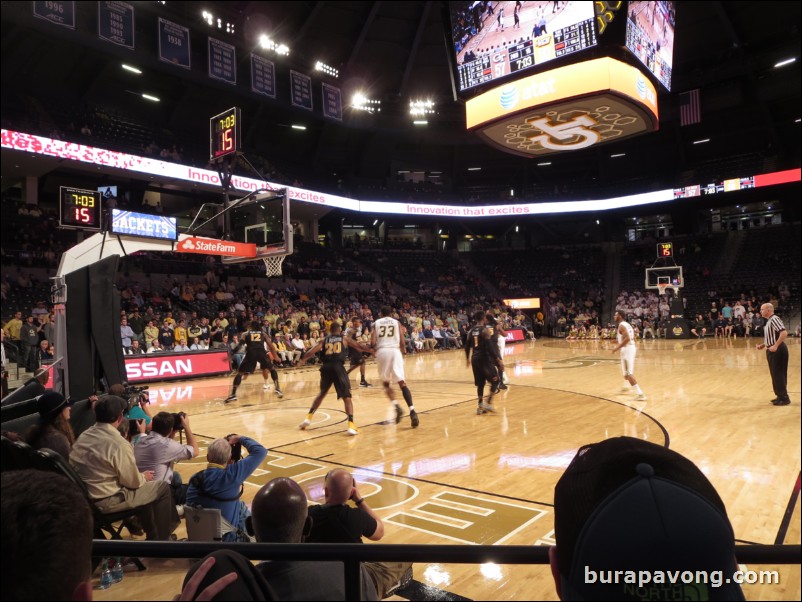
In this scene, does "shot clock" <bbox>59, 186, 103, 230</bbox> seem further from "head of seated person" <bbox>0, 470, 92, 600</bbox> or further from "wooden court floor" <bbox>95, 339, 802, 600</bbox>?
"head of seated person" <bbox>0, 470, 92, 600</bbox>

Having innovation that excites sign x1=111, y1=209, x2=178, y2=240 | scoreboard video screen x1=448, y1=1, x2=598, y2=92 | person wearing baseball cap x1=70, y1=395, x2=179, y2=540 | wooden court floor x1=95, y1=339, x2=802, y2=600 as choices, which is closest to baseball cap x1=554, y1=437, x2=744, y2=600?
wooden court floor x1=95, y1=339, x2=802, y2=600

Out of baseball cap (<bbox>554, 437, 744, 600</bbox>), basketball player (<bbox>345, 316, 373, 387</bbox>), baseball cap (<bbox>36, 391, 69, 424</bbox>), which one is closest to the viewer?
baseball cap (<bbox>554, 437, 744, 600</bbox>)

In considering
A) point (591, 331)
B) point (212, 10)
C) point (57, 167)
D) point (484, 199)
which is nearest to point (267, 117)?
point (212, 10)

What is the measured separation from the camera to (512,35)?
11.0 m

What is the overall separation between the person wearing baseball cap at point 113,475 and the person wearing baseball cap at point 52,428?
0.93ft

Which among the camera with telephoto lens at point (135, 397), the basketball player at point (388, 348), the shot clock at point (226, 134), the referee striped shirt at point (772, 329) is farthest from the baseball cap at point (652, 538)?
the shot clock at point (226, 134)

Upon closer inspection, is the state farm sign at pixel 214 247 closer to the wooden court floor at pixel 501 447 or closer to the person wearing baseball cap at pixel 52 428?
the wooden court floor at pixel 501 447

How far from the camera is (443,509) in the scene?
462 cm

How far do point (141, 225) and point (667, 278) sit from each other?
25937 mm

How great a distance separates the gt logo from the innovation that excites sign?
790cm

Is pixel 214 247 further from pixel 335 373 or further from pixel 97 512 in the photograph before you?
pixel 97 512

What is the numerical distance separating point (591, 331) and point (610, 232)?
12878 millimetres

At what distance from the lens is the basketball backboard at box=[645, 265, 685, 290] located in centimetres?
2658

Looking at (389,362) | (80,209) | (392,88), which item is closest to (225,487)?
(389,362)
